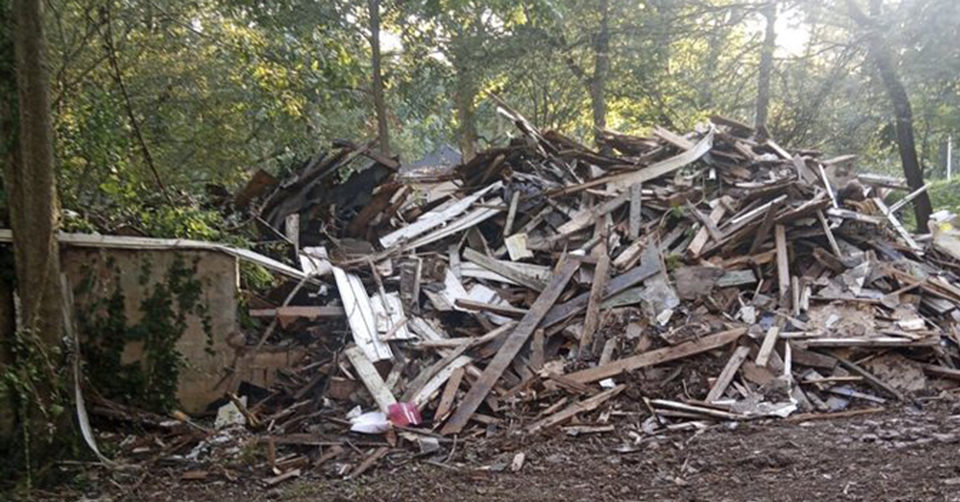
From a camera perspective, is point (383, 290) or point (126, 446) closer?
point (126, 446)

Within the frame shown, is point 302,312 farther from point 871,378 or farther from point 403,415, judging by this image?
point 871,378

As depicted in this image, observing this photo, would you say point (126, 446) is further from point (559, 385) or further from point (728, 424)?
point (728, 424)

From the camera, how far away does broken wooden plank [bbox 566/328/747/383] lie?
19.2 feet

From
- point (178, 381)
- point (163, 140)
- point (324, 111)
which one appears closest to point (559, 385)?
point (178, 381)

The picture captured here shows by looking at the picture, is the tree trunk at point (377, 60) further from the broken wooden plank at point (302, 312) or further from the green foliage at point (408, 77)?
the broken wooden plank at point (302, 312)

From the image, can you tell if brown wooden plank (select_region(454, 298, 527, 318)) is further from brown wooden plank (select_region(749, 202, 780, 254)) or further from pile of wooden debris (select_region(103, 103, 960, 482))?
brown wooden plank (select_region(749, 202, 780, 254))

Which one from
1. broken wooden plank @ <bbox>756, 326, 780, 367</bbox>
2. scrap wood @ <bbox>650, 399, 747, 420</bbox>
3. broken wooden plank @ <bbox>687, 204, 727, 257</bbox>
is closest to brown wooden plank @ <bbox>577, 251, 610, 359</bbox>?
scrap wood @ <bbox>650, 399, 747, 420</bbox>

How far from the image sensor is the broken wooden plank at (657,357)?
5.85 meters

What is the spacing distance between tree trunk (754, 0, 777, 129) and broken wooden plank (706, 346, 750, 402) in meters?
7.94

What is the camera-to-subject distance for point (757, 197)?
769cm

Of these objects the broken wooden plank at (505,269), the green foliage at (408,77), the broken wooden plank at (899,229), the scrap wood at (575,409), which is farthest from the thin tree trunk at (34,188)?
the broken wooden plank at (899,229)

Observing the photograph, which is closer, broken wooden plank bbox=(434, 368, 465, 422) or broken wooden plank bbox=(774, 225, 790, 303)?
broken wooden plank bbox=(434, 368, 465, 422)

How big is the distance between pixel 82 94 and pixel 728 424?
273 inches

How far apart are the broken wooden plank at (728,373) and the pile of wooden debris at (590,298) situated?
0.02 m
